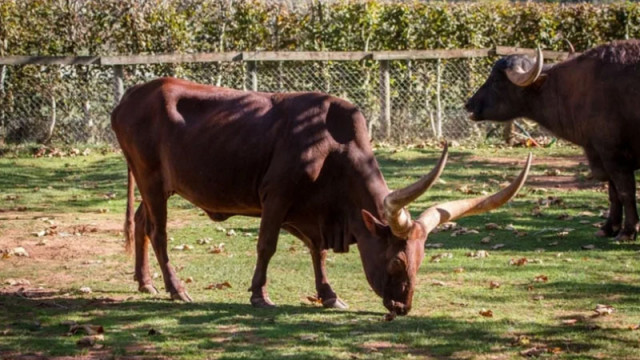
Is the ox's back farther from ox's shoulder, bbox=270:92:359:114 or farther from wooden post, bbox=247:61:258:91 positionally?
wooden post, bbox=247:61:258:91

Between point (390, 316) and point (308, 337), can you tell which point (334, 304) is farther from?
point (308, 337)

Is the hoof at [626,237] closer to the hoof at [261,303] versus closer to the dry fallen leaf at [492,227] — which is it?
the dry fallen leaf at [492,227]

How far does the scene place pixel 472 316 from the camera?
895 cm

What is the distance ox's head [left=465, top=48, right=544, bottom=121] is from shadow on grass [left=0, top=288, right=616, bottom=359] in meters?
5.87

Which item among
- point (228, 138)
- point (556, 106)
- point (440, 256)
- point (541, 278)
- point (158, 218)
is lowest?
point (440, 256)

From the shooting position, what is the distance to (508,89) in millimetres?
14336

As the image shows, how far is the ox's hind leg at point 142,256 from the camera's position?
1021 centimetres

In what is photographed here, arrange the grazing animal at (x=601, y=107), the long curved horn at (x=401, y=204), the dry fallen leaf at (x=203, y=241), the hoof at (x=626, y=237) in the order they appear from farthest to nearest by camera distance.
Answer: the dry fallen leaf at (x=203, y=241) < the grazing animal at (x=601, y=107) < the hoof at (x=626, y=237) < the long curved horn at (x=401, y=204)

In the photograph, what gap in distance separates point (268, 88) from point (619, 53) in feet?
33.4

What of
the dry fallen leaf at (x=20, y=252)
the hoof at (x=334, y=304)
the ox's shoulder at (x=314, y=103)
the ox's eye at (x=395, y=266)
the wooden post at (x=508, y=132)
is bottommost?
the wooden post at (x=508, y=132)

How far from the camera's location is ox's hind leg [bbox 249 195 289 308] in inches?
362

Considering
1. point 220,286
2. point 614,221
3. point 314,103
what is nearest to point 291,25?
point 614,221

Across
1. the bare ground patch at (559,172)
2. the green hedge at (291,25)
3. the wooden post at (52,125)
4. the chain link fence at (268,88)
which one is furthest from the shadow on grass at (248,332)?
the green hedge at (291,25)

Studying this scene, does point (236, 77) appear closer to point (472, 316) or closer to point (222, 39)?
point (222, 39)
